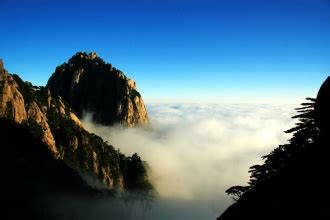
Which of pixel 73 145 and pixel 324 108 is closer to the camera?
pixel 324 108

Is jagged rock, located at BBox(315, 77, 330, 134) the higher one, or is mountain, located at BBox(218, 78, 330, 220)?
jagged rock, located at BBox(315, 77, 330, 134)

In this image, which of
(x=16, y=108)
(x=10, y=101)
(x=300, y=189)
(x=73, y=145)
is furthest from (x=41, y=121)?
(x=300, y=189)

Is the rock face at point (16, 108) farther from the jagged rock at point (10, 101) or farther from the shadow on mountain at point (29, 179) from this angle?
the shadow on mountain at point (29, 179)

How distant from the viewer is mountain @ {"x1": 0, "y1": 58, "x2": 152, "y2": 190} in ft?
362

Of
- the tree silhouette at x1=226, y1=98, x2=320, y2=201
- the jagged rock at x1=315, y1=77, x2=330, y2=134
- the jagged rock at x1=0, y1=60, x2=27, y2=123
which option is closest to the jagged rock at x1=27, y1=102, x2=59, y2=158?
the jagged rock at x1=0, y1=60, x2=27, y2=123

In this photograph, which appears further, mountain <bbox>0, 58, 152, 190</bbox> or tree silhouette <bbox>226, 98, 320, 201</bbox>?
mountain <bbox>0, 58, 152, 190</bbox>

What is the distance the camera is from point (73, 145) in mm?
131125

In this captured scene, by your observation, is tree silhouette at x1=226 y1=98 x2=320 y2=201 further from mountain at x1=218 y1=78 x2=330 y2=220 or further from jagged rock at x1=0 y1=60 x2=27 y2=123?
jagged rock at x1=0 y1=60 x2=27 y2=123

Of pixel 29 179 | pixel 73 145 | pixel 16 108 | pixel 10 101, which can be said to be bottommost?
pixel 29 179

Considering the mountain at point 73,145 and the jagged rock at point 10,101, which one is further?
the mountain at point 73,145

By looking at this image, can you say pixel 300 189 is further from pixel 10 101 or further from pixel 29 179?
pixel 10 101

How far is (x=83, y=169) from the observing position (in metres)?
130

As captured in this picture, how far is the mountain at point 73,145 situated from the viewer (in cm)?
11031

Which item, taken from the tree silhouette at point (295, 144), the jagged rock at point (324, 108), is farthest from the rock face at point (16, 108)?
the jagged rock at point (324, 108)
